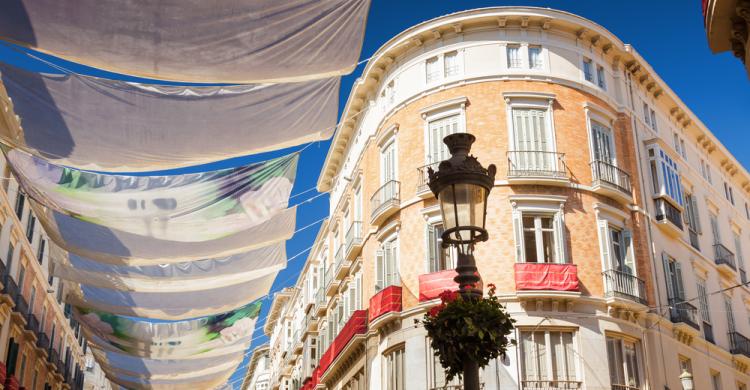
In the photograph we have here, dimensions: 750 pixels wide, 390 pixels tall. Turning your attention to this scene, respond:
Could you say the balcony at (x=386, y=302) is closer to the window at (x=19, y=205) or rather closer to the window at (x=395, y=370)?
the window at (x=395, y=370)

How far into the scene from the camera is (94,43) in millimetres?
11484

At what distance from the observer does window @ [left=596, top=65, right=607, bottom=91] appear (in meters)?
27.8

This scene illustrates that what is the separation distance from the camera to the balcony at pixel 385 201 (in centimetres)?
2698

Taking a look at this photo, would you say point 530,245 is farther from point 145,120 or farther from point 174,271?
point 145,120

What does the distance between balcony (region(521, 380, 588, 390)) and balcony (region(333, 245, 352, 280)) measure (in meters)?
12.0

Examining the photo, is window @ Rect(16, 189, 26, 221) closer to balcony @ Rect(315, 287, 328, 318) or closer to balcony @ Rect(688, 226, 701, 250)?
balcony @ Rect(315, 287, 328, 318)

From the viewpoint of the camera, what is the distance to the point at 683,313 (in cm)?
2727

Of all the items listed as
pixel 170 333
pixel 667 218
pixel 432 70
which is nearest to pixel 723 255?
pixel 667 218

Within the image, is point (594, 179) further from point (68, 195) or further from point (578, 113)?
point (68, 195)

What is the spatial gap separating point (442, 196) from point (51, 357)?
4316cm

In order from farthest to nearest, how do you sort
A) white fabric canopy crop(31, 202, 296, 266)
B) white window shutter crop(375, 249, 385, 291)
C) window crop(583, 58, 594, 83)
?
white window shutter crop(375, 249, 385, 291) → window crop(583, 58, 594, 83) → white fabric canopy crop(31, 202, 296, 266)

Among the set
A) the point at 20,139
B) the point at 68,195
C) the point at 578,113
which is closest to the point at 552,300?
the point at 578,113

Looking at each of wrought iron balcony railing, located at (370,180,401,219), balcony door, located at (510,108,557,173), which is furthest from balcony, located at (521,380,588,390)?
wrought iron balcony railing, located at (370,180,401,219)

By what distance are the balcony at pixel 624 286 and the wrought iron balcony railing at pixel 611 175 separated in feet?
10.1
